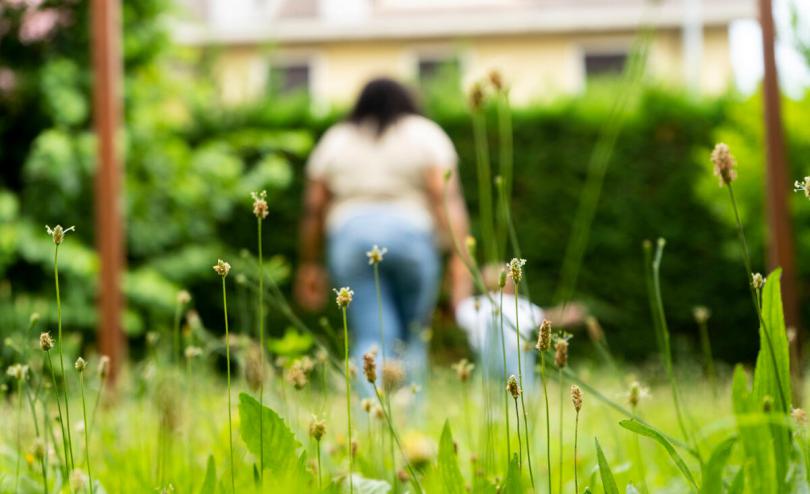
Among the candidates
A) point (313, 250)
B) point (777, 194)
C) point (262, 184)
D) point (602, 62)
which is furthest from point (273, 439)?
point (602, 62)

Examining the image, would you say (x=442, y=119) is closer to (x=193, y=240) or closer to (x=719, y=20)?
(x=193, y=240)

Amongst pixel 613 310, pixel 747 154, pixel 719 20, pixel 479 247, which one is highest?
pixel 719 20

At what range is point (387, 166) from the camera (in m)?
3.44

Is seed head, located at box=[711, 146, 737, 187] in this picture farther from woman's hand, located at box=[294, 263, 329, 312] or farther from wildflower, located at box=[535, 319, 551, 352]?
woman's hand, located at box=[294, 263, 329, 312]

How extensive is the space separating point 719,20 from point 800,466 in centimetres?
1575

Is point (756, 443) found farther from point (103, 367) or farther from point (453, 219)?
point (453, 219)

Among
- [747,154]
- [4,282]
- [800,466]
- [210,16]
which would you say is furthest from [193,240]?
[210,16]

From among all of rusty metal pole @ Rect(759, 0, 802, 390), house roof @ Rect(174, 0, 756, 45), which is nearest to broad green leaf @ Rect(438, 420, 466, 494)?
rusty metal pole @ Rect(759, 0, 802, 390)

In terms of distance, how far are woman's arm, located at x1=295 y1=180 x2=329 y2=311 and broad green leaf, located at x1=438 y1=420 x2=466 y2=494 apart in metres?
2.60

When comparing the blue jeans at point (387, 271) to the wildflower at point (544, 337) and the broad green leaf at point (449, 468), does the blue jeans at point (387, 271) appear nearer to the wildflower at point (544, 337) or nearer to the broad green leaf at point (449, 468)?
the broad green leaf at point (449, 468)

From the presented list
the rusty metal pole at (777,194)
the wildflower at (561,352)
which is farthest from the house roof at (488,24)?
the wildflower at (561,352)

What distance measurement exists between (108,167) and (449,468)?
10.4ft

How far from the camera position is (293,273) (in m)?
7.57

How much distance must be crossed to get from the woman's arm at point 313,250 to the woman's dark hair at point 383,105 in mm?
304
